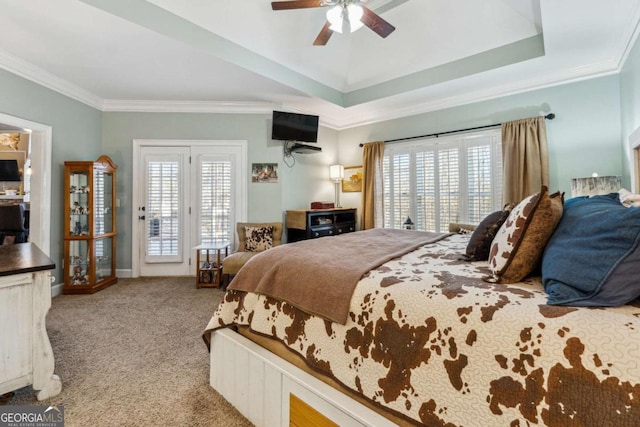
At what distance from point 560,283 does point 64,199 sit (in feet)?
16.2

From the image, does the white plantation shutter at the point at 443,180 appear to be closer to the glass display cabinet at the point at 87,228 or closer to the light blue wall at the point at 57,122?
the glass display cabinet at the point at 87,228

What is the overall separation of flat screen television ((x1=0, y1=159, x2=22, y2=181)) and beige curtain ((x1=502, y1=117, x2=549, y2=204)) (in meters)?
8.21

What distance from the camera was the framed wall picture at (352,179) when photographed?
5157mm

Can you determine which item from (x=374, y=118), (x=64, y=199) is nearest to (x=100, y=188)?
(x=64, y=199)

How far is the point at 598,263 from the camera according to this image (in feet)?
2.70

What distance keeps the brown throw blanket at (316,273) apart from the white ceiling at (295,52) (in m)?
2.43

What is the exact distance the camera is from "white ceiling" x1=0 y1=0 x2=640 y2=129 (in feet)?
8.09

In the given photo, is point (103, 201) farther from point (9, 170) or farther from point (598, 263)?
point (598, 263)


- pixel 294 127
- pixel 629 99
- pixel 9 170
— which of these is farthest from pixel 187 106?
pixel 629 99

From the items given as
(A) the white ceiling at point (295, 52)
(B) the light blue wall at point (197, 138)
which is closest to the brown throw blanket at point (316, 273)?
(A) the white ceiling at point (295, 52)

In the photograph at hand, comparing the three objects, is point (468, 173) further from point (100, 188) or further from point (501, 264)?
point (100, 188)

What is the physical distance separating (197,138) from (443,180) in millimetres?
3812

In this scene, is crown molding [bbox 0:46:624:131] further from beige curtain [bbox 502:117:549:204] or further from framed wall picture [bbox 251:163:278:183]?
framed wall picture [bbox 251:163:278:183]

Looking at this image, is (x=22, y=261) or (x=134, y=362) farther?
(x=134, y=362)
